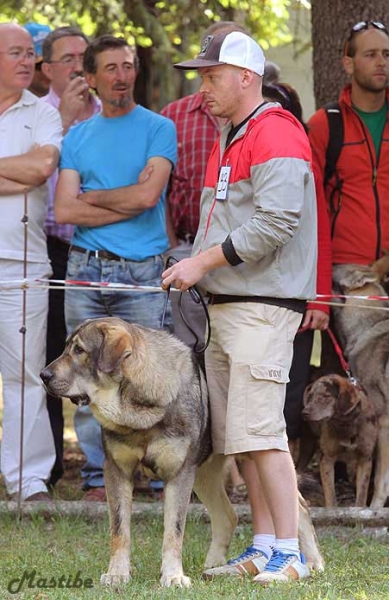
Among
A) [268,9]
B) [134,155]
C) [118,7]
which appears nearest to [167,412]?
[134,155]

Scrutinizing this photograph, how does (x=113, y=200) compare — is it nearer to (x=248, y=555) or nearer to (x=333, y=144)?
(x=333, y=144)

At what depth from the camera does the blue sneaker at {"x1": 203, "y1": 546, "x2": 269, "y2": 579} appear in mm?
5273

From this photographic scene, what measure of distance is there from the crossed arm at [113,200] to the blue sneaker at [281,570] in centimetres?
263

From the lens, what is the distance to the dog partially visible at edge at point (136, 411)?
5.07 metres

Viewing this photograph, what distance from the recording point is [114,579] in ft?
16.7

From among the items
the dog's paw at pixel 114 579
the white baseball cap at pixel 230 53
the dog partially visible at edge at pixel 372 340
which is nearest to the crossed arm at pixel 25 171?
the dog partially visible at edge at pixel 372 340

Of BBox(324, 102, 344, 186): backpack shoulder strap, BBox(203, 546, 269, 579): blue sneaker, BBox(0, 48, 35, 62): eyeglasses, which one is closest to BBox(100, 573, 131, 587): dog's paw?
BBox(203, 546, 269, 579): blue sneaker

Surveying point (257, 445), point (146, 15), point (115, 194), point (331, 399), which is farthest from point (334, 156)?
point (146, 15)

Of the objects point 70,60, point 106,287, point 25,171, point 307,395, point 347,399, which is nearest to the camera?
point 106,287

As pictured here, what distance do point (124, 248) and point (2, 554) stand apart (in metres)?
2.07

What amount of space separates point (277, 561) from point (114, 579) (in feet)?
2.40

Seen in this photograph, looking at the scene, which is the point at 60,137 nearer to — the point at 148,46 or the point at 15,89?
the point at 15,89

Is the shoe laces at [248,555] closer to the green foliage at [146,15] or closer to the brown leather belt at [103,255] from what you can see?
the brown leather belt at [103,255]

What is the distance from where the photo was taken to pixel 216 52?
201 inches
